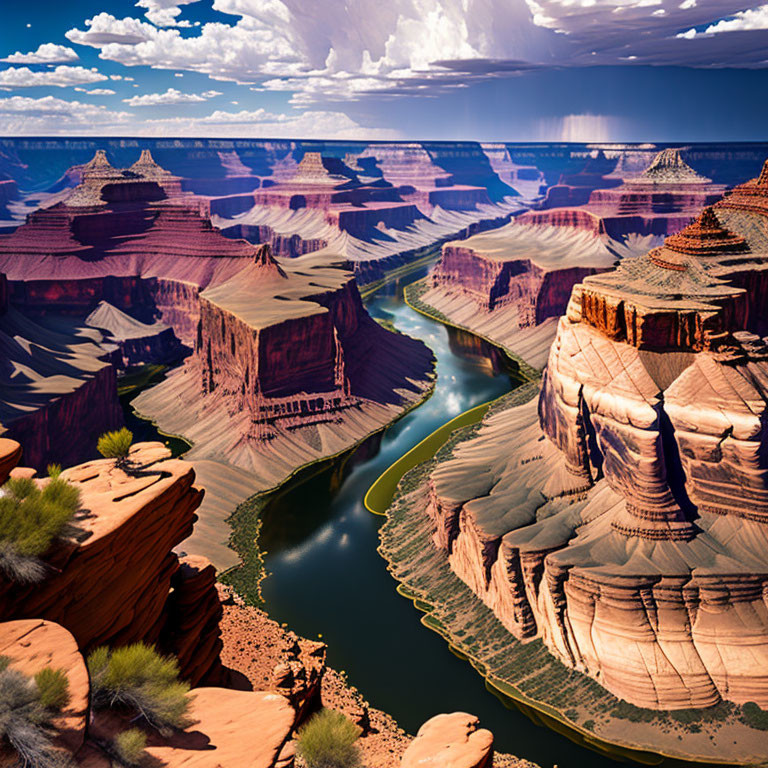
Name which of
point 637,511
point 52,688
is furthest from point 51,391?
point 52,688

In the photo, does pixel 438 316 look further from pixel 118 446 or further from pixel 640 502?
pixel 118 446

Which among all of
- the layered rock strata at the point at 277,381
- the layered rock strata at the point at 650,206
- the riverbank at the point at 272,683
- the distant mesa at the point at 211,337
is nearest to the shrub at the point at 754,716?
the riverbank at the point at 272,683

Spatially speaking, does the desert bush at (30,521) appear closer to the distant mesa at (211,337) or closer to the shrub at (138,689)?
the shrub at (138,689)

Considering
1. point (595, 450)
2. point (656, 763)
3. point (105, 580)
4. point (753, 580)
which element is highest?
point (105, 580)

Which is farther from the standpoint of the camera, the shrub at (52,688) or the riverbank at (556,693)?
the riverbank at (556,693)

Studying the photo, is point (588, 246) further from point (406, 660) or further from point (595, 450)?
point (406, 660)

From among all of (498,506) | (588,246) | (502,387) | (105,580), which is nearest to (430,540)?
(498,506)
